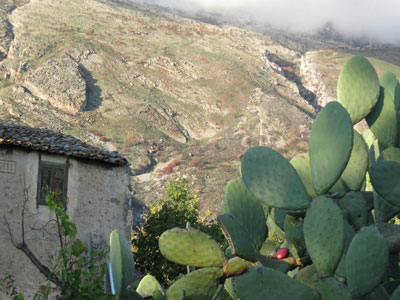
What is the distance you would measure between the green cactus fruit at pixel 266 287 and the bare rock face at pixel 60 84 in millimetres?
50465

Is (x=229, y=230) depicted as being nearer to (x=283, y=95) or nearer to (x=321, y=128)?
(x=321, y=128)

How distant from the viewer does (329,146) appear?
2.49m

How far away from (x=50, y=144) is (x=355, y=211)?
816 centimetres

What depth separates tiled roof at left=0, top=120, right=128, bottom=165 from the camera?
31.4 feet

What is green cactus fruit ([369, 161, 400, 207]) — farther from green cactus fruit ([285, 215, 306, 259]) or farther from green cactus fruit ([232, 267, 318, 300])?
green cactus fruit ([232, 267, 318, 300])

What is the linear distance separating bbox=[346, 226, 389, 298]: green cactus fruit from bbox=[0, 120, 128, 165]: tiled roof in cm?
825

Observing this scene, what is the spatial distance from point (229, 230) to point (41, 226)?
25.9 feet

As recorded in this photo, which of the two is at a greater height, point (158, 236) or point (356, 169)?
point (356, 169)

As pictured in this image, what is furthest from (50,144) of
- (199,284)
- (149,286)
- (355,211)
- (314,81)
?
(314,81)

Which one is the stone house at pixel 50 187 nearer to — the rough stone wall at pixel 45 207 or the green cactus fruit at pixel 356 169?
the rough stone wall at pixel 45 207

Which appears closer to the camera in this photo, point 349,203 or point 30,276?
point 349,203

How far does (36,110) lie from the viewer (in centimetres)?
4756

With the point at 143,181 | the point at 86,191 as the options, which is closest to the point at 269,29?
the point at 143,181

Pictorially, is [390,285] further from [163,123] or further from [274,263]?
[163,123]
